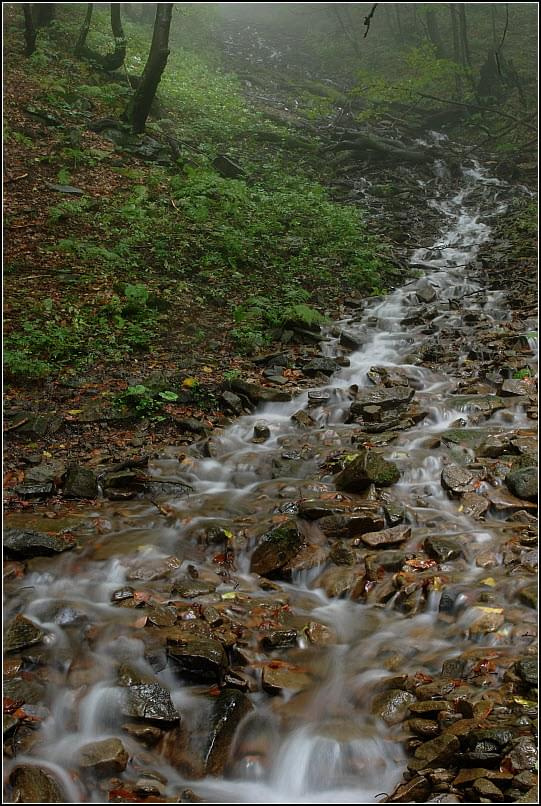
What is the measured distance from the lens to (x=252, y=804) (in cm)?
329

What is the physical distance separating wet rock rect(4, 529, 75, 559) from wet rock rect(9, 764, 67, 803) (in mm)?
1962

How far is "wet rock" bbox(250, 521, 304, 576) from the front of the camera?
5.02 m

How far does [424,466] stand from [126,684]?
366cm

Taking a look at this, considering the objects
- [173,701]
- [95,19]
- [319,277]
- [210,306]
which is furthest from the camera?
[95,19]

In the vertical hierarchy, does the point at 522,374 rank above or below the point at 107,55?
below

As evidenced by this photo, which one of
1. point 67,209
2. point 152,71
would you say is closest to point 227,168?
point 152,71

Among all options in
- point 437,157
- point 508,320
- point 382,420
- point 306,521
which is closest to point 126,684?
point 306,521

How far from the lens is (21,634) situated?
4.18m

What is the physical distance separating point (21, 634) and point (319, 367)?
5.68 m

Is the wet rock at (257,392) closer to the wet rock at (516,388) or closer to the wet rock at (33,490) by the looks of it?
the wet rock at (516,388)

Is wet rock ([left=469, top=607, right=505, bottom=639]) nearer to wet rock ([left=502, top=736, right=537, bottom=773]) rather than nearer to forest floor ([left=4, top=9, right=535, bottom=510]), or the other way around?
wet rock ([left=502, top=736, right=537, bottom=773])

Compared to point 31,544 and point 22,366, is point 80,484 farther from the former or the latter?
point 22,366

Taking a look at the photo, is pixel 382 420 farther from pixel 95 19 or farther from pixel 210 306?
pixel 95 19

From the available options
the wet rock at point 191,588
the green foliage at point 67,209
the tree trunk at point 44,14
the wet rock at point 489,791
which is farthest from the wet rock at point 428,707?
the tree trunk at point 44,14
